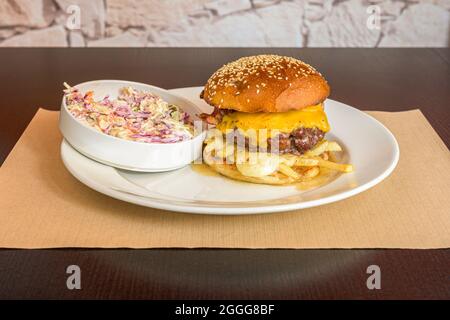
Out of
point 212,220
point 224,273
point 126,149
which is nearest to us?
point 224,273

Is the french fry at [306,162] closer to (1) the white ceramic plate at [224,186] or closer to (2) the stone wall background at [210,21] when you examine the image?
(1) the white ceramic plate at [224,186]

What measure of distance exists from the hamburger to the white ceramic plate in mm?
53

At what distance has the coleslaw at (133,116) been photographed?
1614mm

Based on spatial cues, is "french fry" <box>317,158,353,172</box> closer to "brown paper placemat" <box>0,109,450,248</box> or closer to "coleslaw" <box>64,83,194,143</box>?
"brown paper placemat" <box>0,109,450,248</box>

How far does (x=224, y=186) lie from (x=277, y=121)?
25 cm

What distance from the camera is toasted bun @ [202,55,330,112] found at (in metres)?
1.69

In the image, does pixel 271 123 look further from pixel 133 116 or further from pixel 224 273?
pixel 224 273

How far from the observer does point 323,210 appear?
1.46m

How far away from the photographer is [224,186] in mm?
1598

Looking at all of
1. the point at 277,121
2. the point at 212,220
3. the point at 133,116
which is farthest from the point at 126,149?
the point at 277,121

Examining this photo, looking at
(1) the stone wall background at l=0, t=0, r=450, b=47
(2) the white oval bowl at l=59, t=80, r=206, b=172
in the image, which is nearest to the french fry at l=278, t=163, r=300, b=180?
(2) the white oval bowl at l=59, t=80, r=206, b=172

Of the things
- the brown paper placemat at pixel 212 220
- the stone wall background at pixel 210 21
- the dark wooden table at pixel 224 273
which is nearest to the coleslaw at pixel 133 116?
the brown paper placemat at pixel 212 220

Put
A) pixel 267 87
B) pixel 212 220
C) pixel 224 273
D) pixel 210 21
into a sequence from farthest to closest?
pixel 210 21, pixel 267 87, pixel 212 220, pixel 224 273
